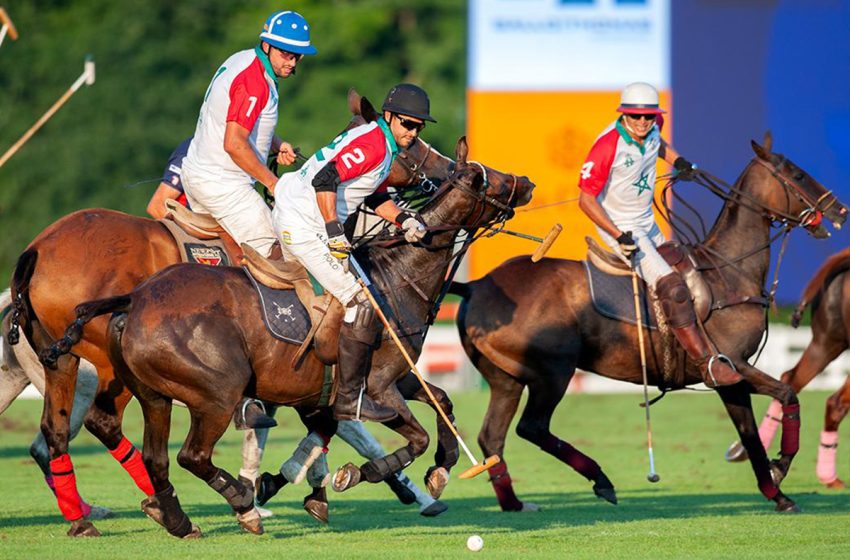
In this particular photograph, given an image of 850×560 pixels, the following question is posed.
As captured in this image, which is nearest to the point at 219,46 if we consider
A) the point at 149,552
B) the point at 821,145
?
the point at 821,145

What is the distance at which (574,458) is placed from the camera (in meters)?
10.8

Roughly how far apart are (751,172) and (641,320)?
147 centimetres

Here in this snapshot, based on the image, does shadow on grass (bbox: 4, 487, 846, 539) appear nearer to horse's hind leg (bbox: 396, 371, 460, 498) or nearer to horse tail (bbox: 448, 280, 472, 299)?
horse's hind leg (bbox: 396, 371, 460, 498)

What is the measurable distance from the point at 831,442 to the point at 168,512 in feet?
19.0

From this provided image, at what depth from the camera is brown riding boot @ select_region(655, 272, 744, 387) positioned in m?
10.8

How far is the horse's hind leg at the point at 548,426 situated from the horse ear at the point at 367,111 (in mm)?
2442

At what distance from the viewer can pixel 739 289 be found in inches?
445

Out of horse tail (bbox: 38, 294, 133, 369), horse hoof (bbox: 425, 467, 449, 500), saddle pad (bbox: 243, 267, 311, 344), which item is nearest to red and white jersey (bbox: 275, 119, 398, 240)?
saddle pad (bbox: 243, 267, 311, 344)

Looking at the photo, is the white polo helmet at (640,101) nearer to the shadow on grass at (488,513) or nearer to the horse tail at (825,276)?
the shadow on grass at (488,513)

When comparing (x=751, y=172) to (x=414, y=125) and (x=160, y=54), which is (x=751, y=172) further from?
(x=160, y=54)

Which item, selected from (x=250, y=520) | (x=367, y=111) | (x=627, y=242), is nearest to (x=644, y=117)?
(x=627, y=242)

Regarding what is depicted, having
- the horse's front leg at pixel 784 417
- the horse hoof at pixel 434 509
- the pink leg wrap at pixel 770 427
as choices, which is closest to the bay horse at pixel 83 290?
the horse hoof at pixel 434 509

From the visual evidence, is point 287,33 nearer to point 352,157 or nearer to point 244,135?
point 244,135

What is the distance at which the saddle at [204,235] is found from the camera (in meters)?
10.1
